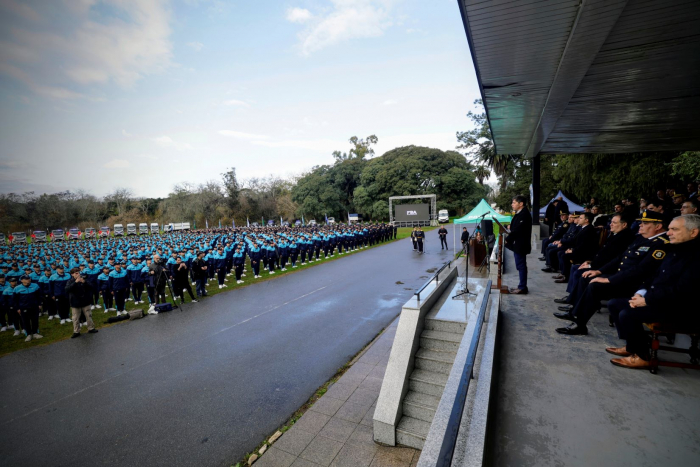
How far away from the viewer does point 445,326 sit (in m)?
4.98

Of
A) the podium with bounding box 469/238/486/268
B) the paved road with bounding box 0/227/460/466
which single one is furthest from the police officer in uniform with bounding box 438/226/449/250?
the paved road with bounding box 0/227/460/466

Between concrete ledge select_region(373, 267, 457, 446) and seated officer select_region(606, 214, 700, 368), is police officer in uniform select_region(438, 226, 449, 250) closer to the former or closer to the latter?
concrete ledge select_region(373, 267, 457, 446)

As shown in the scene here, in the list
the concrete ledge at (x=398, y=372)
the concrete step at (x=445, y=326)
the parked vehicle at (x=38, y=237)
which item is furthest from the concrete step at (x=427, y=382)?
the parked vehicle at (x=38, y=237)

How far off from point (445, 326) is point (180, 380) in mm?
5214

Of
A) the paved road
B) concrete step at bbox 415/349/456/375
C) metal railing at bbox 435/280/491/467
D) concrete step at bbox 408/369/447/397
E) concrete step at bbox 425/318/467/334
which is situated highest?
metal railing at bbox 435/280/491/467

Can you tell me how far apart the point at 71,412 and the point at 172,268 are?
24.0 feet

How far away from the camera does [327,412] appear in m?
4.80

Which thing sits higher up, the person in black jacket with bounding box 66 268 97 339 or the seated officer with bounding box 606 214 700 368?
the seated officer with bounding box 606 214 700 368

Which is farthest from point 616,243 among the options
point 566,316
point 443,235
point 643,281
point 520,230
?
point 443,235

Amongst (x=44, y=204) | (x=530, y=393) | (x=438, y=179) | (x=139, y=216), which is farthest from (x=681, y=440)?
(x=139, y=216)

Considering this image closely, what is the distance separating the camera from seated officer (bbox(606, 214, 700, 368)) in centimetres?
313

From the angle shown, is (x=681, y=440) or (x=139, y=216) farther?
(x=139, y=216)

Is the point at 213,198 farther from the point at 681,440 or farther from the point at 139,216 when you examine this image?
the point at 681,440

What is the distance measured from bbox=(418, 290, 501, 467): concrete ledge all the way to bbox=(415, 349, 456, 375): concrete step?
944mm
